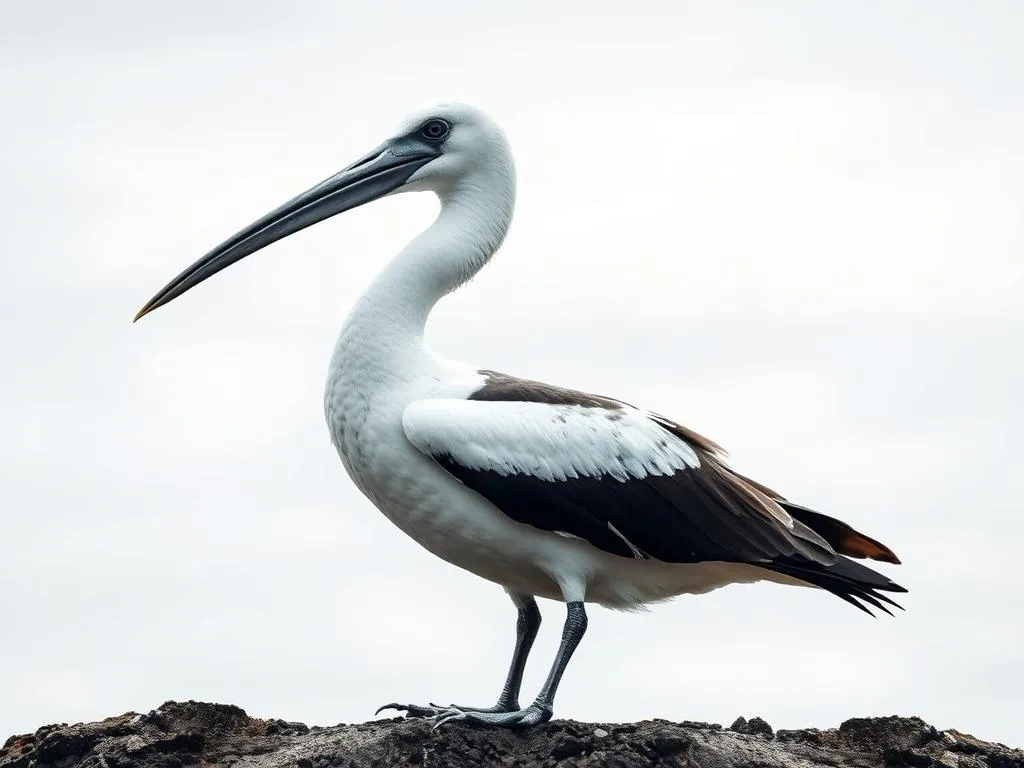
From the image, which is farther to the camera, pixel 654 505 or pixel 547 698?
pixel 654 505

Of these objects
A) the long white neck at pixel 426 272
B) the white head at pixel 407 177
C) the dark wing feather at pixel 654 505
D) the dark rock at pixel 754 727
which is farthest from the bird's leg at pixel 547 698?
the white head at pixel 407 177

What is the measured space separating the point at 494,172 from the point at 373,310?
1812mm

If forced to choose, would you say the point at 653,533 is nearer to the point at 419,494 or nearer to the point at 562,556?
the point at 562,556

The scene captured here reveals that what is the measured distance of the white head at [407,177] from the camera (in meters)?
13.9

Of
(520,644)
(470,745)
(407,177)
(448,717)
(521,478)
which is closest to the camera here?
(470,745)

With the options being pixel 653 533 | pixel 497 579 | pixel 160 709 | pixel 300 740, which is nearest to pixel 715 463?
pixel 653 533

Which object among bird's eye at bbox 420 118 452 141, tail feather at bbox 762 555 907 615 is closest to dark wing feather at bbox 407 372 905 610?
tail feather at bbox 762 555 907 615

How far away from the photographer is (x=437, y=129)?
46.2ft

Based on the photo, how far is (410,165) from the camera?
46.2ft

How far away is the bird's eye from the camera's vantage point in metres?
14.1

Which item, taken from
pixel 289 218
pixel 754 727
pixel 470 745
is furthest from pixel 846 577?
pixel 289 218

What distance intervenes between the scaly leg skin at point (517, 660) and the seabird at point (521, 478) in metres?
0.02

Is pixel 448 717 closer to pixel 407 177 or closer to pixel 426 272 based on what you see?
pixel 426 272

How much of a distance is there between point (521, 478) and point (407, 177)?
330 centimetres
